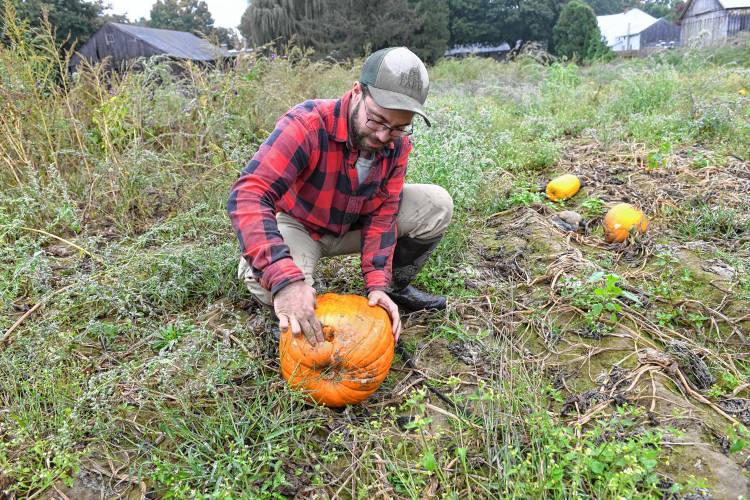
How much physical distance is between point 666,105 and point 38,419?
286 inches

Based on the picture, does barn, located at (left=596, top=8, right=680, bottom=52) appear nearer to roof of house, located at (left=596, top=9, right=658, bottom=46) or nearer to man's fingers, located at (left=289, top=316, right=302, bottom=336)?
roof of house, located at (left=596, top=9, right=658, bottom=46)

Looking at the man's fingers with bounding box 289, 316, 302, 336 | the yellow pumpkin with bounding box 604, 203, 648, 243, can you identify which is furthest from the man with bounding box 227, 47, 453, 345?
the yellow pumpkin with bounding box 604, 203, 648, 243

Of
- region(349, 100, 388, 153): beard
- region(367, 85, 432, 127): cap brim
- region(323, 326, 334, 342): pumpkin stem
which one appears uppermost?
region(367, 85, 432, 127): cap brim

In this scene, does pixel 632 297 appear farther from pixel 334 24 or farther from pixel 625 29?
pixel 625 29

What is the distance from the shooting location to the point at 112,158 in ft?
13.0

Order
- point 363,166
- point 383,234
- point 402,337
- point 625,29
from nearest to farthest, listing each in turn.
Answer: point 363,166 < point 383,234 < point 402,337 < point 625,29

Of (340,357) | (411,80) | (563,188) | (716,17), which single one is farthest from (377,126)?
(716,17)

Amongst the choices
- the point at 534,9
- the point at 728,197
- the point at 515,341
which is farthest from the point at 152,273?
the point at 534,9

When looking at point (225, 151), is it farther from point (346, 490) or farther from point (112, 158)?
point (346, 490)

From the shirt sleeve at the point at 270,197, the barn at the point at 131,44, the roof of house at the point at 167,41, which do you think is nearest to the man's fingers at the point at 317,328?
the shirt sleeve at the point at 270,197

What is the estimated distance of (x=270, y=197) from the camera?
2.01 metres

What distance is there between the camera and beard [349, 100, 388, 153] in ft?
6.86

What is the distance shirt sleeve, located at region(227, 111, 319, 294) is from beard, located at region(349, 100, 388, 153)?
180mm

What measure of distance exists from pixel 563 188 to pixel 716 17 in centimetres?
3804
